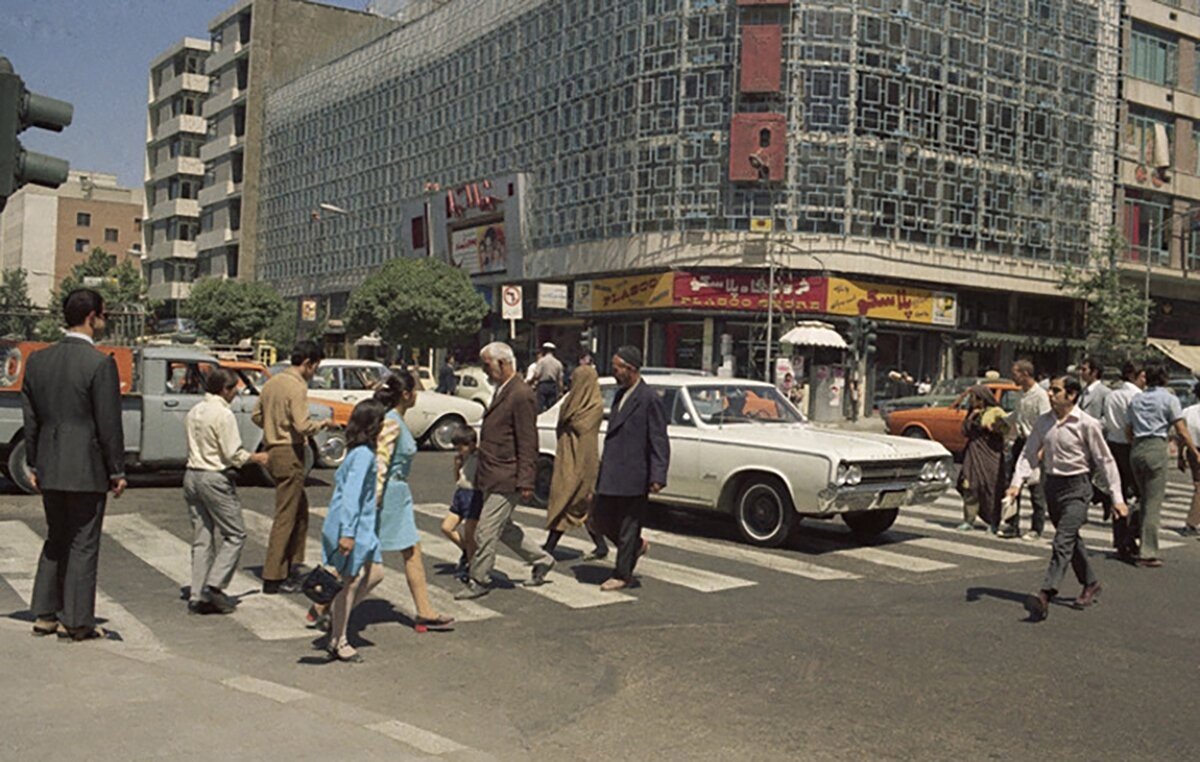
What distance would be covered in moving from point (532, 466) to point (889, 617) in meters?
2.66

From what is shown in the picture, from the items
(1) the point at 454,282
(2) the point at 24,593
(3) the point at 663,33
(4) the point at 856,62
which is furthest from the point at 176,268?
(2) the point at 24,593

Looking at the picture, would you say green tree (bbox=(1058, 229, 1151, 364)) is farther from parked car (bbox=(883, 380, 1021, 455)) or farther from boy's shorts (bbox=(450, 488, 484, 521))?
boy's shorts (bbox=(450, 488, 484, 521))

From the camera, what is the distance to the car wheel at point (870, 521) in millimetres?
11703

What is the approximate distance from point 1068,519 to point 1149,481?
3255 mm

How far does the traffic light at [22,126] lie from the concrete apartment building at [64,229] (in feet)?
374

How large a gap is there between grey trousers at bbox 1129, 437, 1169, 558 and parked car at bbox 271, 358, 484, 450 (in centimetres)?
1138

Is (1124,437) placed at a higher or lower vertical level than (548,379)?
lower

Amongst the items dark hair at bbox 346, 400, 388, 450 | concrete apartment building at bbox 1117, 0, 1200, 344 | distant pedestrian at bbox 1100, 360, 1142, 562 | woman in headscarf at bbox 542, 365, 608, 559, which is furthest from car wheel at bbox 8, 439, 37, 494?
concrete apartment building at bbox 1117, 0, 1200, 344

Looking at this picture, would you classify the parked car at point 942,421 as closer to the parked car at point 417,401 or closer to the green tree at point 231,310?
the parked car at point 417,401

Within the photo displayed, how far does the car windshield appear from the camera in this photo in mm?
11859

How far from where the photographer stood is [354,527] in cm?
621

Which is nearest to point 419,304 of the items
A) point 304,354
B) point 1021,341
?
point 1021,341

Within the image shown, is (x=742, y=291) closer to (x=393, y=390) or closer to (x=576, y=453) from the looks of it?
(x=576, y=453)

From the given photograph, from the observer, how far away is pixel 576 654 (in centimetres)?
683
